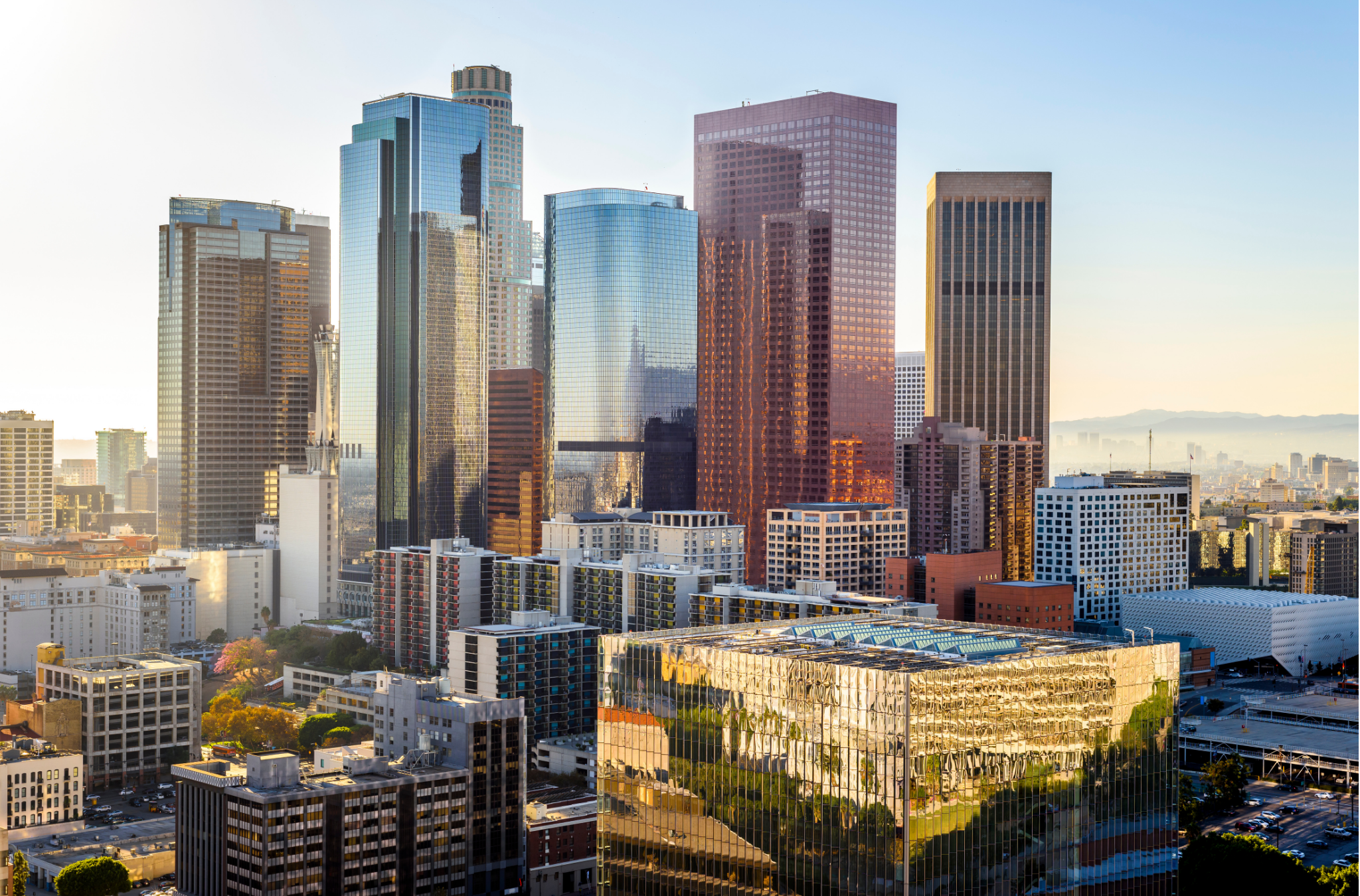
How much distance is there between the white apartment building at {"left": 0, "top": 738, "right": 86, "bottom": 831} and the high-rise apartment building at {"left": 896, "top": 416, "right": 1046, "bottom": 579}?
200 ft

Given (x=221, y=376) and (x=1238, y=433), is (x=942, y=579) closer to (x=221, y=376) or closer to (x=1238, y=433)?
(x=1238, y=433)

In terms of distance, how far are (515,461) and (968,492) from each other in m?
36.4

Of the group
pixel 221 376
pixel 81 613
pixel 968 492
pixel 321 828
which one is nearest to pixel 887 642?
Result: pixel 321 828

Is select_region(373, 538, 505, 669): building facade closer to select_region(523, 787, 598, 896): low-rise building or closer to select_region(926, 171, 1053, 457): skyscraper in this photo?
select_region(523, 787, 598, 896): low-rise building

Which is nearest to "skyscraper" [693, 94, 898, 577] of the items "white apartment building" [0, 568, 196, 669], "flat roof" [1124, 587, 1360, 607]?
"flat roof" [1124, 587, 1360, 607]

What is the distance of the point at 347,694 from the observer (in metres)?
65.9

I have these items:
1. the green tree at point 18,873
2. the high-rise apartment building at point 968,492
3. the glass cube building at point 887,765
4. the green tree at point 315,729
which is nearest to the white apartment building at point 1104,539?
the high-rise apartment building at point 968,492

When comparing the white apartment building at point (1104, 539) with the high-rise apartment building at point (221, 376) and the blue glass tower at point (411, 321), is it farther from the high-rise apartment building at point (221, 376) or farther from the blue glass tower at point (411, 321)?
the high-rise apartment building at point (221, 376)

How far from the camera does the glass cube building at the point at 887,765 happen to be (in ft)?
85.1

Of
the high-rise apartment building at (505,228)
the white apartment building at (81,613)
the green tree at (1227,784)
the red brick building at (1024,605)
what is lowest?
the green tree at (1227,784)

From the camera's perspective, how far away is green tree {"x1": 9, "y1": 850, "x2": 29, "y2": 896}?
43500 mm

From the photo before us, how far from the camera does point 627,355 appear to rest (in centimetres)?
11088

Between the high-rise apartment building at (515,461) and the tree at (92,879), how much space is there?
65.9 m

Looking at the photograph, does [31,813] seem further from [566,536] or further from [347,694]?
[566,536]
